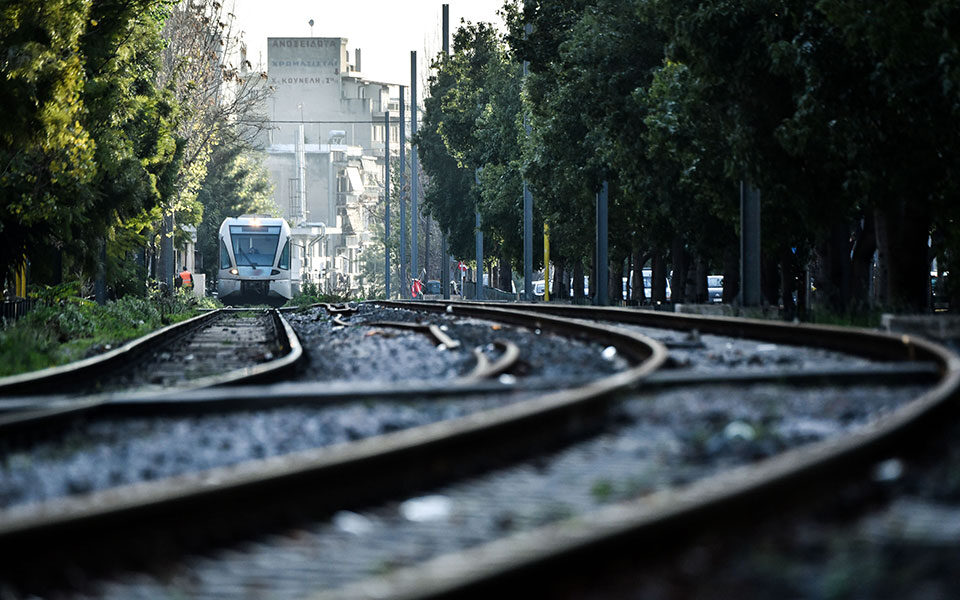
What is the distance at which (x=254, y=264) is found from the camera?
49.8 meters

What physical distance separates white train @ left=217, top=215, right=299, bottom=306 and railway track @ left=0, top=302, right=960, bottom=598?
42.9 metres

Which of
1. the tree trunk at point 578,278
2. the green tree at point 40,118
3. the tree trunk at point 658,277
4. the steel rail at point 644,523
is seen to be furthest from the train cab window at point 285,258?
the steel rail at point 644,523

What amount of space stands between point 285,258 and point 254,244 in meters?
1.32

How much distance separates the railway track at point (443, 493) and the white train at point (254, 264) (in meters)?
42.9

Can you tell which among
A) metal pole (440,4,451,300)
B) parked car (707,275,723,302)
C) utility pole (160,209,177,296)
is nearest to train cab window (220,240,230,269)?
utility pole (160,209,177,296)

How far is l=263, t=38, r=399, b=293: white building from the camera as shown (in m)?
138

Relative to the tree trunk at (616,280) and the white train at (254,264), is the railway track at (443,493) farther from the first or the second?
the white train at (254,264)

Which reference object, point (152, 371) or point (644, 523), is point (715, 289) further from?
point (644, 523)

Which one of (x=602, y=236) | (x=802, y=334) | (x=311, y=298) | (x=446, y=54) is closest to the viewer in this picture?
(x=802, y=334)

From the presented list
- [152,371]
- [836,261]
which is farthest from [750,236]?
[152,371]

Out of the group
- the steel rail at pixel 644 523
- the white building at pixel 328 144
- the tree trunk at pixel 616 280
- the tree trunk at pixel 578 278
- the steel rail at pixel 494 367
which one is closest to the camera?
→ the steel rail at pixel 644 523

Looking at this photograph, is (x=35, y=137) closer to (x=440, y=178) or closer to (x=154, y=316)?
(x=154, y=316)

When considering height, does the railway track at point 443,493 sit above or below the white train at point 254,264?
below

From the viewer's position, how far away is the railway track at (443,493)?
339 centimetres
